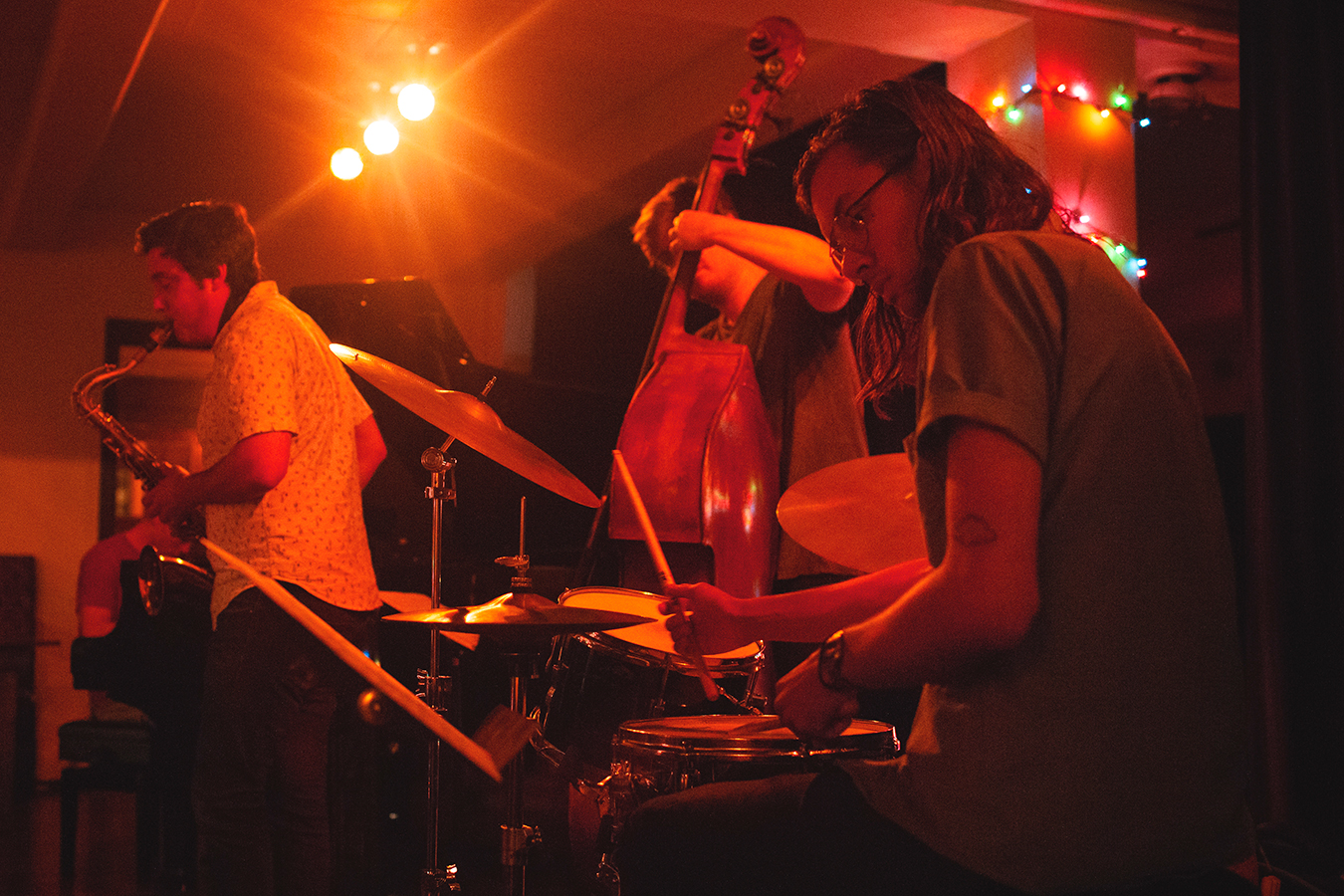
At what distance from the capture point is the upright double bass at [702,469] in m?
2.35

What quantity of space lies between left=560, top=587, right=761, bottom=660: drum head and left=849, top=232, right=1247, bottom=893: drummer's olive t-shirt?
0.86 m

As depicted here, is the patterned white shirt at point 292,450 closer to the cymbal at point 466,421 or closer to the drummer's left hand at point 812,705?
the cymbal at point 466,421

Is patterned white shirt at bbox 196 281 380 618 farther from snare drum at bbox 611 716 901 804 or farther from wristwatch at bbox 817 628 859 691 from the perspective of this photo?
wristwatch at bbox 817 628 859 691

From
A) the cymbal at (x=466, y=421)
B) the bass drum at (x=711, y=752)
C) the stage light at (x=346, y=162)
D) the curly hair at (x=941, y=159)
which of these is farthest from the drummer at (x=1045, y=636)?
the stage light at (x=346, y=162)

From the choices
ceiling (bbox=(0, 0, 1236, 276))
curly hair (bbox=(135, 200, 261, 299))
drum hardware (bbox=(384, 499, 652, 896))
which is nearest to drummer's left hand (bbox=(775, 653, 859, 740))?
drum hardware (bbox=(384, 499, 652, 896))

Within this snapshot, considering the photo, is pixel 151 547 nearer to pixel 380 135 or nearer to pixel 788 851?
pixel 788 851

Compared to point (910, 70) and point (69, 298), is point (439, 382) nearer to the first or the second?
point (910, 70)

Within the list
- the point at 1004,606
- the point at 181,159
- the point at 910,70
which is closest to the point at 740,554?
the point at 1004,606

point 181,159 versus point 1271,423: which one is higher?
point 181,159

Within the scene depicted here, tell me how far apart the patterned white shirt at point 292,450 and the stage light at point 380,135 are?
8.53 feet

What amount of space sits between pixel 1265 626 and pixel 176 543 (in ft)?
12.3

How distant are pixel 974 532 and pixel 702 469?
1456 mm

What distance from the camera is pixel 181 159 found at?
5.84 m

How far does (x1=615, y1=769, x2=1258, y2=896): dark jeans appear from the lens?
978 mm
